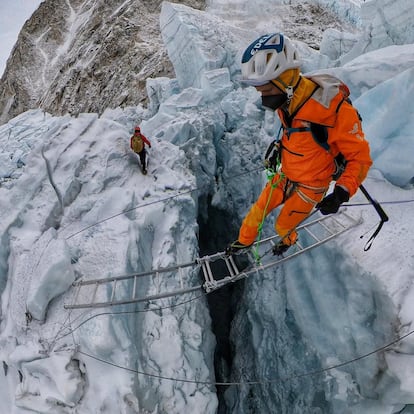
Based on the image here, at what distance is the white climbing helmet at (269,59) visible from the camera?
1.56 metres

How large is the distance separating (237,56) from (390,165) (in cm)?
642

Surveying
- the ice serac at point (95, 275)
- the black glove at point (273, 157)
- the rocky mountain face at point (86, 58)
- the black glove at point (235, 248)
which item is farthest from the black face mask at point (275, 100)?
the rocky mountain face at point (86, 58)

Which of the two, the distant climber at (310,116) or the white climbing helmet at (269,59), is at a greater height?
the white climbing helmet at (269,59)

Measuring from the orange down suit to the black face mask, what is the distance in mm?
53

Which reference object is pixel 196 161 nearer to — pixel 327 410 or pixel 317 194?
pixel 317 194

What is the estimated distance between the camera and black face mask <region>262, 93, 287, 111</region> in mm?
1641

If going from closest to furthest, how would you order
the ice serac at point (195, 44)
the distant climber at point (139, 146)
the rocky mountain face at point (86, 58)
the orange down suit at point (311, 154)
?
the orange down suit at point (311, 154) → the distant climber at point (139, 146) → the ice serac at point (195, 44) → the rocky mountain face at point (86, 58)

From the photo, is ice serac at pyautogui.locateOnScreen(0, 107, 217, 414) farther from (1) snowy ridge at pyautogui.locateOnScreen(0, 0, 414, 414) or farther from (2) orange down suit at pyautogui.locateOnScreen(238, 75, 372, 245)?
(2) orange down suit at pyautogui.locateOnScreen(238, 75, 372, 245)

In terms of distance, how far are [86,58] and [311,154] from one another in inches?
819

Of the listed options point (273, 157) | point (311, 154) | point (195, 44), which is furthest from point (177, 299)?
point (195, 44)

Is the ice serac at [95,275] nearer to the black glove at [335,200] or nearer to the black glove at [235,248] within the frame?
the black glove at [235,248]

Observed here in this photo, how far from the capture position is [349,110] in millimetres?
1544

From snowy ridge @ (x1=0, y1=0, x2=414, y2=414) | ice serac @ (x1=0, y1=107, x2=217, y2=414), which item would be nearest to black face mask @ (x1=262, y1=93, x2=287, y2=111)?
snowy ridge @ (x1=0, y1=0, x2=414, y2=414)

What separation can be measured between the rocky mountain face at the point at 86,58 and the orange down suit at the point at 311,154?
537 inches
